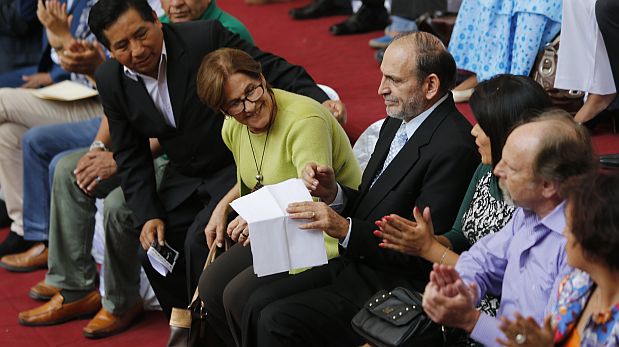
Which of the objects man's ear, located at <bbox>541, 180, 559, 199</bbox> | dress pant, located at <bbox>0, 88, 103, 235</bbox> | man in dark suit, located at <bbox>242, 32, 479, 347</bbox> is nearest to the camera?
man's ear, located at <bbox>541, 180, 559, 199</bbox>


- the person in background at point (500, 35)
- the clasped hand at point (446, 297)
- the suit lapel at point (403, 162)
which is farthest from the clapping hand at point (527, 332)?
the person in background at point (500, 35)

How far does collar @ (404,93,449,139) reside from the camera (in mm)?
3012

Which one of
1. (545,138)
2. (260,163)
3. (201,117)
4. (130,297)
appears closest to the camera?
(545,138)

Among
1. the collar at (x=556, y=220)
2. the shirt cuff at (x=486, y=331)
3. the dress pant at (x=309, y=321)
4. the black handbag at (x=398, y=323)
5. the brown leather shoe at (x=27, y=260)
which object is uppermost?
the collar at (x=556, y=220)

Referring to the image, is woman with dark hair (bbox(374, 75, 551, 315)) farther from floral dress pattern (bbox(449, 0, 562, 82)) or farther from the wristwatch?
the wristwatch

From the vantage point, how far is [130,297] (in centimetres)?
439

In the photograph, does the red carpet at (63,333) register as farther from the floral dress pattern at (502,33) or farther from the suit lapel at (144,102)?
the floral dress pattern at (502,33)

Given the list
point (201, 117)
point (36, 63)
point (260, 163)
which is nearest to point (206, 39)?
point (201, 117)

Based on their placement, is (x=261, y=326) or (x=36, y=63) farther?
(x=36, y=63)

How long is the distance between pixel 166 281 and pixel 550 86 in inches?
75.4

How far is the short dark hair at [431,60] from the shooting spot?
116 inches

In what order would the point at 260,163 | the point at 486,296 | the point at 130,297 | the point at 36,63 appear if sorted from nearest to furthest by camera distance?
the point at 486,296 → the point at 260,163 → the point at 130,297 → the point at 36,63

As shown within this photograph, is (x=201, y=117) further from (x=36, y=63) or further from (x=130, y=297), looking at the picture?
(x=36, y=63)

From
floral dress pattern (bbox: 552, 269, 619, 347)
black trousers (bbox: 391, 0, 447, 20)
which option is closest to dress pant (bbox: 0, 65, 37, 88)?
black trousers (bbox: 391, 0, 447, 20)
